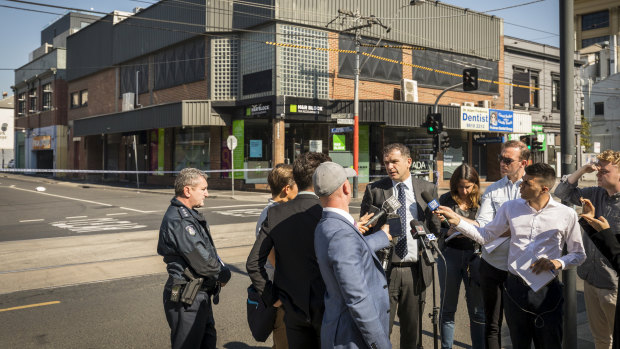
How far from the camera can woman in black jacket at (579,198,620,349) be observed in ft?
11.7

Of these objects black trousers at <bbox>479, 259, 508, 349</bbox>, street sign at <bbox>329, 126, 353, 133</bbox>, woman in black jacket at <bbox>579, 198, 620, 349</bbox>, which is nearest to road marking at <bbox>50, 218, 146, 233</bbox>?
black trousers at <bbox>479, 259, 508, 349</bbox>

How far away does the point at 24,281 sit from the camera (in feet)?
25.7

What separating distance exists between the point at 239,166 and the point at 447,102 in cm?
1374

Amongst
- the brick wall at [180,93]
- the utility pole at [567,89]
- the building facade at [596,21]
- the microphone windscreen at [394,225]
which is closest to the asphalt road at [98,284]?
the utility pole at [567,89]

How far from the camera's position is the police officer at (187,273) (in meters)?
3.81

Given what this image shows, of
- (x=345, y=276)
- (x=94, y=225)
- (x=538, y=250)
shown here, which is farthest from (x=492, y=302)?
(x=94, y=225)

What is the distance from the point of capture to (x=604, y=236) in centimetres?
359

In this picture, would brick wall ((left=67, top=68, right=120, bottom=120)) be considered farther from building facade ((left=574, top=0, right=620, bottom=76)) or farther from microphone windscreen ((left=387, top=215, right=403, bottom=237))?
building facade ((left=574, top=0, right=620, bottom=76))

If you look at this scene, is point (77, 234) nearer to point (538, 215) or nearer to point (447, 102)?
point (538, 215)

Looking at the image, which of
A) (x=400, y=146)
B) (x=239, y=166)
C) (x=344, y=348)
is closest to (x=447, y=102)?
(x=239, y=166)

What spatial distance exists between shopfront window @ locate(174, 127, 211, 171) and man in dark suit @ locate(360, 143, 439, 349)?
80.1 ft

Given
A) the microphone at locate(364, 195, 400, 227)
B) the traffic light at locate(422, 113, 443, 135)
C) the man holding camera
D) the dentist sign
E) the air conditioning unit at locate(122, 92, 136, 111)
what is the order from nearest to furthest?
1. the microphone at locate(364, 195, 400, 227)
2. the man holding camera
3. the traffic light at locate(422, 113, 443, 135)
4. the dentist sign
5. the air conditioning unit at locate(122, 92, 136, 111)

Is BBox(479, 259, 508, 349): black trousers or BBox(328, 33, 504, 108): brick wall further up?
BBox(328, 33, 504, 108): brick wall

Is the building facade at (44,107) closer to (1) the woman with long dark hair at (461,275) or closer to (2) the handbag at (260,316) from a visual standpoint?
(1) the woman with long dark hair at (461,275)
